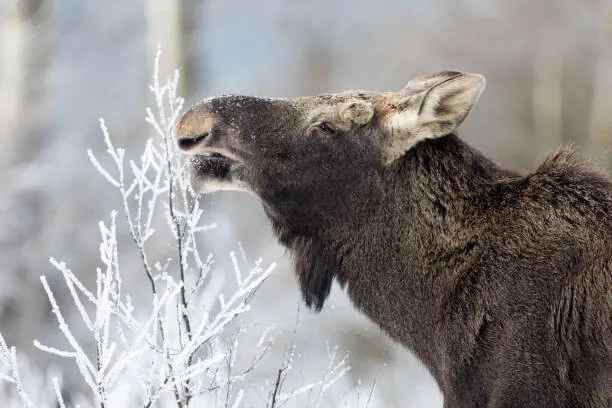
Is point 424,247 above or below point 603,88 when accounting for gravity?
below

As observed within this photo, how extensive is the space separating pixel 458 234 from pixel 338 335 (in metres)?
9.39

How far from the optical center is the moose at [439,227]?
3527mm

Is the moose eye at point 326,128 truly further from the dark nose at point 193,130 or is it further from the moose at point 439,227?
the dark nose at point 193,130

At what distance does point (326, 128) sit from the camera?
4.12 m

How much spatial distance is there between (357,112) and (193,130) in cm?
67

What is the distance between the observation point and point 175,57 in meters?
13.4

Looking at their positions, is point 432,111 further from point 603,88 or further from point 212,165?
point 603,88

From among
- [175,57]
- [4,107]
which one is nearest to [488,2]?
[175,57]

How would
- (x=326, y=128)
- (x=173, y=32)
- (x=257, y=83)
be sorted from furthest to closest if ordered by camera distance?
(x=257, y=83), (x=173, y=32), (x=326, y=128)

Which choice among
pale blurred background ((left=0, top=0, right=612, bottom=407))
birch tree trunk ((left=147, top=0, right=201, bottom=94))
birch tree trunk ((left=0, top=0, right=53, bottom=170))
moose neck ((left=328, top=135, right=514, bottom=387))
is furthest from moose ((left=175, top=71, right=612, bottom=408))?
birch tree trunk ((left=0, top=0, right=53, bottom=170))

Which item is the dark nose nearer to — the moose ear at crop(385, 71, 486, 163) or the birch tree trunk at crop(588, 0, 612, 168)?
the moose ear at crop(385, 71, 486, 163)

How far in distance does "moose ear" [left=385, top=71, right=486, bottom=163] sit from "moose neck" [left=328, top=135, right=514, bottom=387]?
2.6 inches

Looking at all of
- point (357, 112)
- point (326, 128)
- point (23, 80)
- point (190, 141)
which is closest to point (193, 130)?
point (190, 141)

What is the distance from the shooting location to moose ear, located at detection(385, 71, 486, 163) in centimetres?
394
